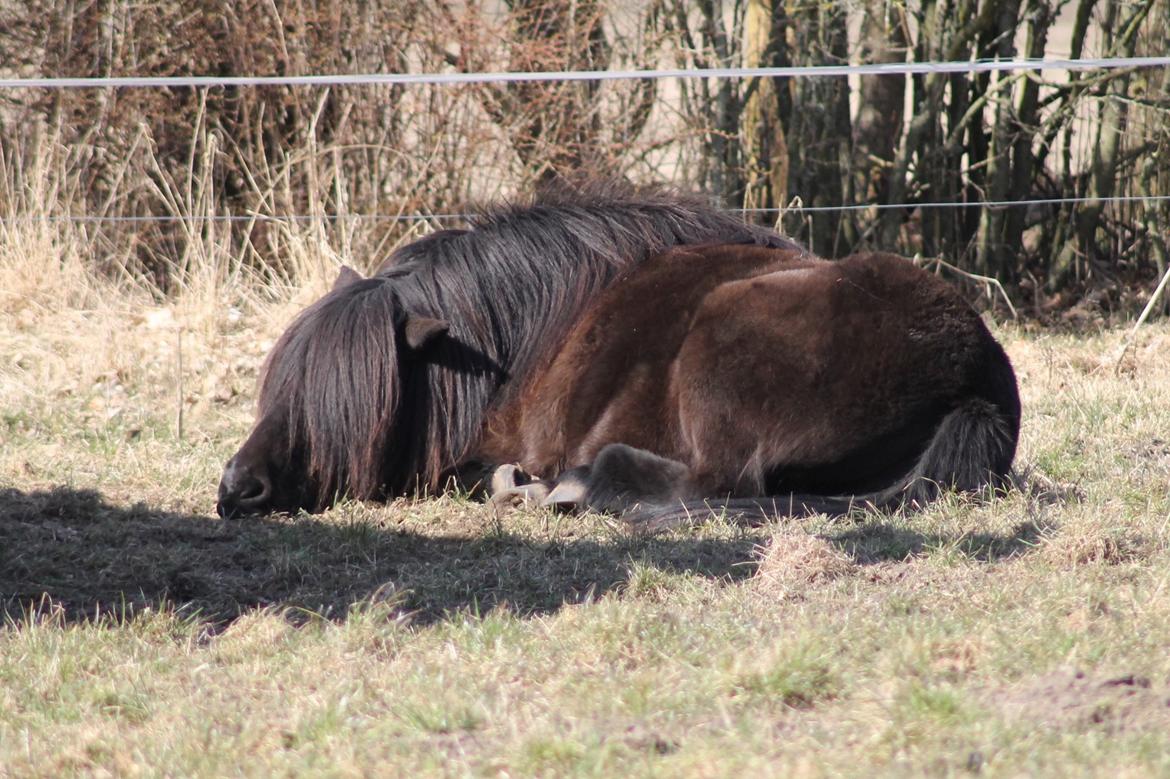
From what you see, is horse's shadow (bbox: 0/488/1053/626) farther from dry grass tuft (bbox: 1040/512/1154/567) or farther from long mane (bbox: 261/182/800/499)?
long mane (bbox: 261/182/800/499)

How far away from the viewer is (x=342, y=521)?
14.8ft

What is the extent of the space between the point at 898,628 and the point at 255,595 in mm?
1799

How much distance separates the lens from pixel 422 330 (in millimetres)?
4770

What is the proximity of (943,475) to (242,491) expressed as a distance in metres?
2.41

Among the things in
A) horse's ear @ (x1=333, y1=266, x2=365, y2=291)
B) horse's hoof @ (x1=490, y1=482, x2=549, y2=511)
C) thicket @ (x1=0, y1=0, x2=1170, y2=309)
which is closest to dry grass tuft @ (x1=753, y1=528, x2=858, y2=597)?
horse's hoof @ (x1=490, y1=482, x2=549, y2=511)

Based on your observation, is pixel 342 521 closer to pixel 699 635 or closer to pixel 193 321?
pixel 699 635

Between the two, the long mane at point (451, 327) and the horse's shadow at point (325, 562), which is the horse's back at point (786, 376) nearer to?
the long mane at point (451, 327)

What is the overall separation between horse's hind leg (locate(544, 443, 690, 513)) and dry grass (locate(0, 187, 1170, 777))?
0.11 metres

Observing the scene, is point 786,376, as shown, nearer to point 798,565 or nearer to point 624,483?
point 624,483

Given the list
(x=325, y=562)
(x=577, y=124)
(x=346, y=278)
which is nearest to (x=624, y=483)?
(x=325, y=562)

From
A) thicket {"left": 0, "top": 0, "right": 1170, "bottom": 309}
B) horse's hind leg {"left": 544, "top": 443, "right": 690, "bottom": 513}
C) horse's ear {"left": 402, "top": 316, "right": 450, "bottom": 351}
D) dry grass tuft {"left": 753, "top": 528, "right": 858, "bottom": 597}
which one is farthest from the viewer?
thicket {"left": 0, "top": 0, "right": 1170, "bottom": 309}

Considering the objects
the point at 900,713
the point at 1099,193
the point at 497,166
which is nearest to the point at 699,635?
the point at 900,713

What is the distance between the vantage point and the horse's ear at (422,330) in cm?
477

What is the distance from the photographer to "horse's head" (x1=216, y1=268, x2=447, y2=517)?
184 inches
